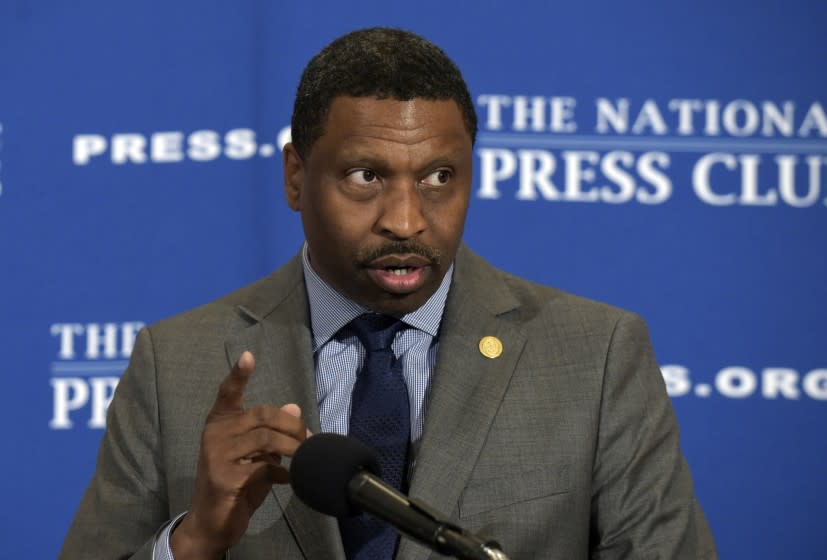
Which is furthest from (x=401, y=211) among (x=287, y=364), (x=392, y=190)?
(x=287, y=364)

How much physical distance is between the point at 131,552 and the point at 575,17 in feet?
4.81

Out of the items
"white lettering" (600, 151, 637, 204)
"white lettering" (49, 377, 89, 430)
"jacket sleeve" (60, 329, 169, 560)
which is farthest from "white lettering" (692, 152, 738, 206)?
"white lettering" (49, 377, 89, 430)

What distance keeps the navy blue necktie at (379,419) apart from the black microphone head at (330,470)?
42cm

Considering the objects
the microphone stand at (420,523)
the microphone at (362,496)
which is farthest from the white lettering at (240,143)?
the microphone stand at (420,523)

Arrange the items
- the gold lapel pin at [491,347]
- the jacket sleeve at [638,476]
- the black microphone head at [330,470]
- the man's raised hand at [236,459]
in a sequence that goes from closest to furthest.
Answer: the black microphone head at [330,470], the man's raised hand at [236,459], the jacket sleeve at [638,476], the gold lapel pin at [491,347]

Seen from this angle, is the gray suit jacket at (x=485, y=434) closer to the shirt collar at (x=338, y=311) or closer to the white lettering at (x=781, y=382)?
the shirt collar at (x=338, y=311)

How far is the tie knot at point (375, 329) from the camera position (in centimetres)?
185

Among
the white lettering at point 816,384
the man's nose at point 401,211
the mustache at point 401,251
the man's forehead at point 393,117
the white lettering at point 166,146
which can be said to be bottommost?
the white lettering at point 816,384

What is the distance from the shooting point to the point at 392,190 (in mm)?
1729

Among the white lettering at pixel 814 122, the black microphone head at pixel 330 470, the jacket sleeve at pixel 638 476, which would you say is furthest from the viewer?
the white lettering at pixel 814 122

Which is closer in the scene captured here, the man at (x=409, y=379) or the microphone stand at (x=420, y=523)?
the microphone stand at (x=420, y=523)

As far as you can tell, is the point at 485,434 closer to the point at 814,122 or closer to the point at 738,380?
the point at 738,380

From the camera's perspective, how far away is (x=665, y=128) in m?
2.55

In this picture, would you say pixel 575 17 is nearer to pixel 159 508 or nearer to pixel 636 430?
pixel 636 430
